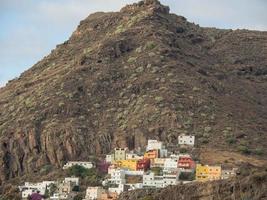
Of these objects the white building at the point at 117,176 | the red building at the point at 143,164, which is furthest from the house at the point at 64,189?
the red building at the point at 143,164

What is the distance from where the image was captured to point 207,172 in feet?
457

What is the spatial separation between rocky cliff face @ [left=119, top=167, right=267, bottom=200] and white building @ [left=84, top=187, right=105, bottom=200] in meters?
12.8

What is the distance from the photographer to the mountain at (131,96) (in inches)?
6048

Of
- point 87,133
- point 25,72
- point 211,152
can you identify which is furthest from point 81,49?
point 211,152

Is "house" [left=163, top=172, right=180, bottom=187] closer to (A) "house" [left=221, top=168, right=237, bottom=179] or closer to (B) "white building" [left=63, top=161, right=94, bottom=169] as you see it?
(A) "house" [left=221, top=168, right=237, bottom=179]

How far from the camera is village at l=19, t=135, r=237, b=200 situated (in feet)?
458

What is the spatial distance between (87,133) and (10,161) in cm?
1082

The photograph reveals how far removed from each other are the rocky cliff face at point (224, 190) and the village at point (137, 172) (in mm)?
13587

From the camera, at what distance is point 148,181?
14038 centimetres

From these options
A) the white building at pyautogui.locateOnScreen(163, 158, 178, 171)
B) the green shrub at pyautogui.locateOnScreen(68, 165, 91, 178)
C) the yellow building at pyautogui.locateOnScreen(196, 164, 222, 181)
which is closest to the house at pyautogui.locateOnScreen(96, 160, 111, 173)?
the green shrub at pyautogui.locateOnScreen(68, 165, 91, 178)

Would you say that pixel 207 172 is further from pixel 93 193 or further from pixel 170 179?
pixel 93 193

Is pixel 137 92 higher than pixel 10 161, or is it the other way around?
pixel 137 92

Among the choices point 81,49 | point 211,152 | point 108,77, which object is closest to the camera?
point 211,152

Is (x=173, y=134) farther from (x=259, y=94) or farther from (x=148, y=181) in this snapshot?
(x=259, y=94)
